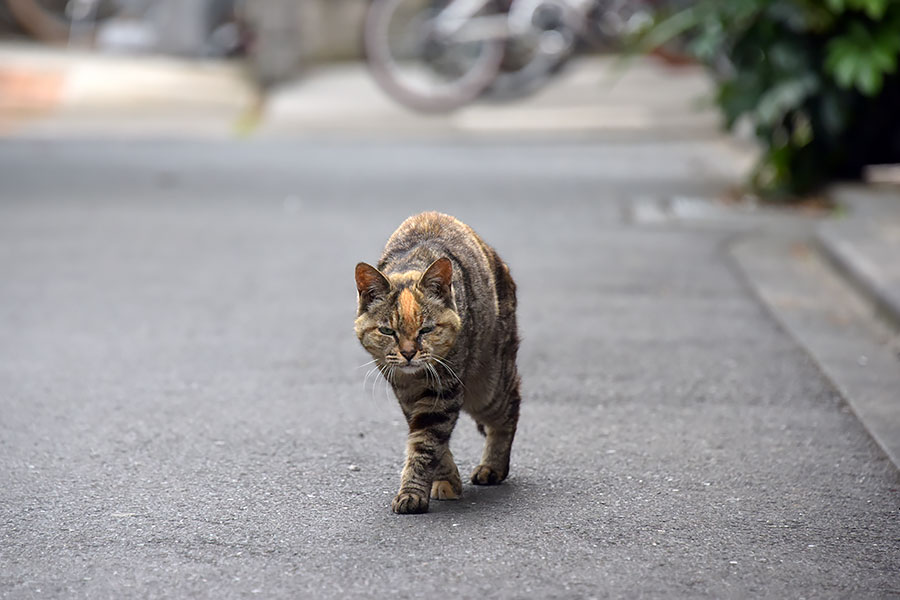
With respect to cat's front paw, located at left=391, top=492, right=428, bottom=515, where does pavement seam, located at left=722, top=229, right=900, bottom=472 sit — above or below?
below

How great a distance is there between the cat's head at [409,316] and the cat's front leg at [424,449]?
0.17 metres

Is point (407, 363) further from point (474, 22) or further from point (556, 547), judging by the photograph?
point (474, 22)

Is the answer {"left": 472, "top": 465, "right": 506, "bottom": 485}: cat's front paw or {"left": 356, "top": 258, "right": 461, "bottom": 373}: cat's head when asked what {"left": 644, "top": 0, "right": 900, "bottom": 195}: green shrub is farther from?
{"left": 356, "top": 258, "right": 461, "bottom": 373}: cat's head

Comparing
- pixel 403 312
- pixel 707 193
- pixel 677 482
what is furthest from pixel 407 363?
pixel 707 193

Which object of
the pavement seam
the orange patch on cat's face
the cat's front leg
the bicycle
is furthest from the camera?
the bicycle

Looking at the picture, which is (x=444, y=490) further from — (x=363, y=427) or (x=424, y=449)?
(x=363, y=427)

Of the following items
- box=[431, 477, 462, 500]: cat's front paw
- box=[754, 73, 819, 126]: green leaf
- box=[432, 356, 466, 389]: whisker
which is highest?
box=[754, 73, 819, 126]: green leaf

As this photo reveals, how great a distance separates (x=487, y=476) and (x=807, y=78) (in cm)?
556

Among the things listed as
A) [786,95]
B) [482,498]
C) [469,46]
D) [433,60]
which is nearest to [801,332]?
[482,498]

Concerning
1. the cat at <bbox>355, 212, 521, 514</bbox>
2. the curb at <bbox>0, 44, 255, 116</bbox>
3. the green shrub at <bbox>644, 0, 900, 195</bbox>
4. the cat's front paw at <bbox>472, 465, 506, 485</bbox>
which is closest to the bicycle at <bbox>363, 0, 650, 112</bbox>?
the curb at <bbox>0, 44, 255, 116</bbox>

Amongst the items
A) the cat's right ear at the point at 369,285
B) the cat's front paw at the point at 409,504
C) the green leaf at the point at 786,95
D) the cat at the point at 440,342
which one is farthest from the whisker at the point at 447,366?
the green leaf at the point at 786,95

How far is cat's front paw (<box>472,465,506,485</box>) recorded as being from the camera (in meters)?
4.63

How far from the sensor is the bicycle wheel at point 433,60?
13844 millimetres

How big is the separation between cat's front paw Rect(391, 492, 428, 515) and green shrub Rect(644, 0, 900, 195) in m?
5.47
